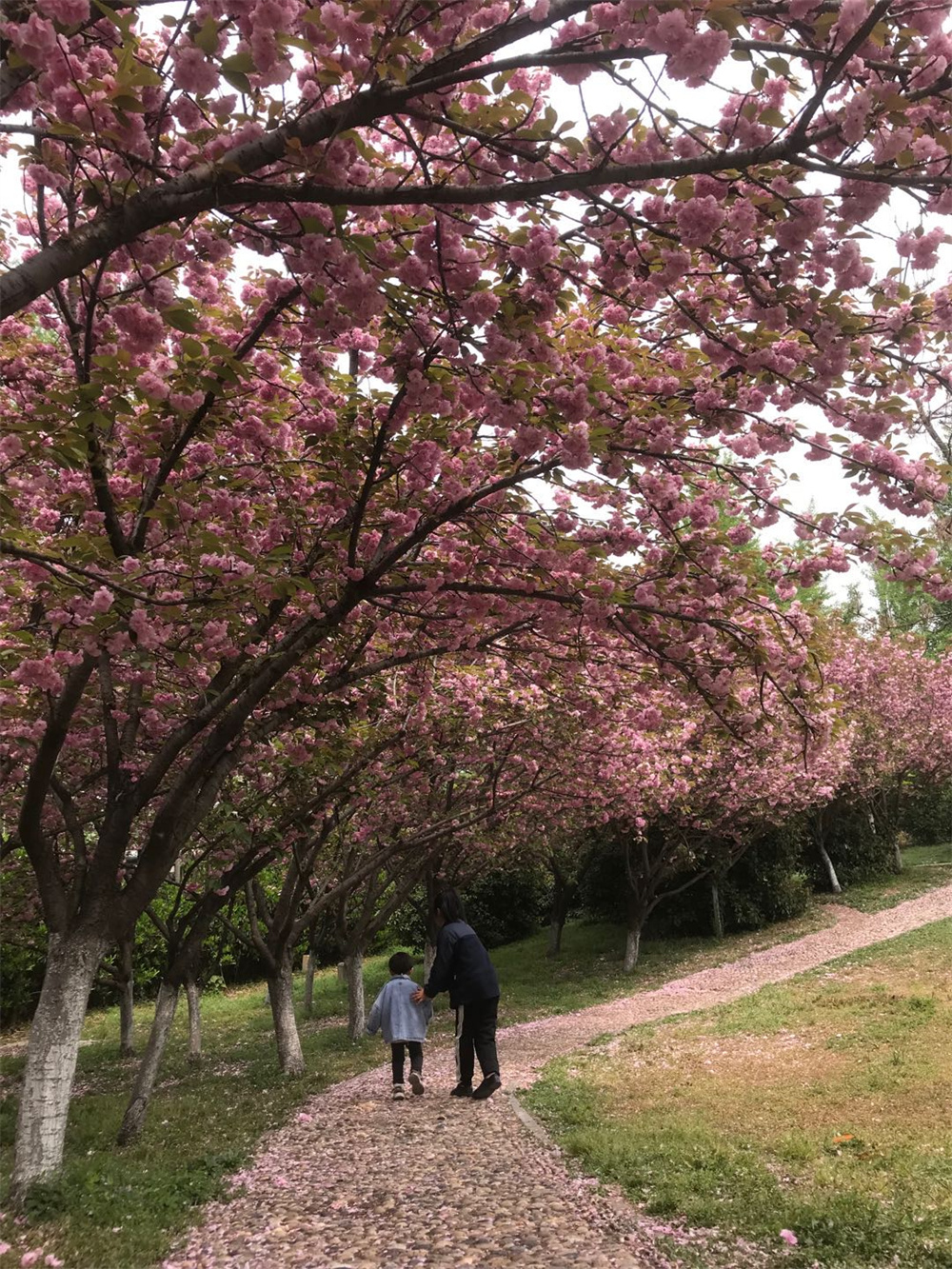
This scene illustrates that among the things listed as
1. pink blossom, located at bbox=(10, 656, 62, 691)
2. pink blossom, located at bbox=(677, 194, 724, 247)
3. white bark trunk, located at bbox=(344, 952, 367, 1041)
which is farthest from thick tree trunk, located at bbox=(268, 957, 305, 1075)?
pink blossom, located at bbox=(677, 194, 724, 247)

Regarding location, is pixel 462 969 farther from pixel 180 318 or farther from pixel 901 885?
pixel 901 885

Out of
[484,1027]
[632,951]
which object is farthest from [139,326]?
[632,951]

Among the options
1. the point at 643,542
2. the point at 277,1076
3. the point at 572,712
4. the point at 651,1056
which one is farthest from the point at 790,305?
the point at 277,1076

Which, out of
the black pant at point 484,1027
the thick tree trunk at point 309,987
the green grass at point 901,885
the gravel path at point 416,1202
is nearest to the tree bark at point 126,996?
the thick tree trunk at point 309,987

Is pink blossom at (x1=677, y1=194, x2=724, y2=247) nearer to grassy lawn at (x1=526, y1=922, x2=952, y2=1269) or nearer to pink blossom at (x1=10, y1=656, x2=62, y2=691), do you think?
pink blossom at (x1=10, y1=656, x2=62, y2=691)

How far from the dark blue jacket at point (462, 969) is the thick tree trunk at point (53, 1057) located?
2.77m

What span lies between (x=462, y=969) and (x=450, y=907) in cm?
54

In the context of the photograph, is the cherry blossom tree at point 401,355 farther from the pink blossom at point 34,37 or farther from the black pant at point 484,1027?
the black pant at point 484,1027

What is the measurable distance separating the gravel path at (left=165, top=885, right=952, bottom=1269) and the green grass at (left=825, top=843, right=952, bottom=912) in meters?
17.4

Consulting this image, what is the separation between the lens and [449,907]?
24.7 ft

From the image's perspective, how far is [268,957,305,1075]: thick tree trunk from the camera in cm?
1084

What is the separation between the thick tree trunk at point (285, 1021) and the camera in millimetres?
10844

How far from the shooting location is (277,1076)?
35.3ft

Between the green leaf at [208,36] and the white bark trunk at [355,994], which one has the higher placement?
the green leaf at [208,36]
